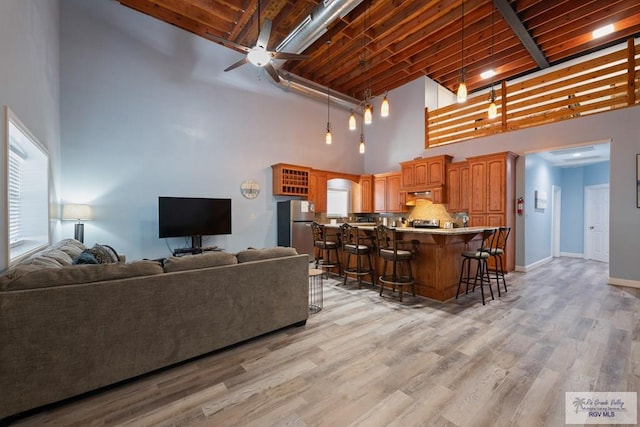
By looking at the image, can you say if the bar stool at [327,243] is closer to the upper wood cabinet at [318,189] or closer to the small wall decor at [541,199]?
the upper wood cabinet at [318,189]

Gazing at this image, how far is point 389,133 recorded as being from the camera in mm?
7980

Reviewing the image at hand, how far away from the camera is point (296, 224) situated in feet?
20.5

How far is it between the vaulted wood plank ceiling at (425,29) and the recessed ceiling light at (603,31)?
10 centimetres

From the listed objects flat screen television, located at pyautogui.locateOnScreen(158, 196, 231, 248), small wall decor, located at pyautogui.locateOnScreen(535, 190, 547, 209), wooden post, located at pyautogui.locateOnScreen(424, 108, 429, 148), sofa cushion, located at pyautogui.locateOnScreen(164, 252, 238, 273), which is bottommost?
sofa cushion, located at pyautogui.locateOnScreen(164, 252, 238, 273)

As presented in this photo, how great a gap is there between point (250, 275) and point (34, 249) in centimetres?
230

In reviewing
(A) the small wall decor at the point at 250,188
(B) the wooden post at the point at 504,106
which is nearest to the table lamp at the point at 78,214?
(A) the small wall decor at the point at 250,188

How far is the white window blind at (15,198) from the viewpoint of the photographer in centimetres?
245

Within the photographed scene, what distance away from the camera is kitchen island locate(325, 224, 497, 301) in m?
3.71

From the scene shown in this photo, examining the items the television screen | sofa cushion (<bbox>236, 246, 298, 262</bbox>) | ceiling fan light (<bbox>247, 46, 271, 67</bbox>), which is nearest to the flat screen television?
the television screen

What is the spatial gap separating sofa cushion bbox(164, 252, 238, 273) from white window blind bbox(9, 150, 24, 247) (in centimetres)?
158

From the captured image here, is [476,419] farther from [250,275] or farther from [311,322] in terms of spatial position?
[250,275]

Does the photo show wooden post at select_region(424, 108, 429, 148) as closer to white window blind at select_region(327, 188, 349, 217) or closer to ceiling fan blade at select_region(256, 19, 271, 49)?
white window blind at select_region(327, 188, 349, 217)

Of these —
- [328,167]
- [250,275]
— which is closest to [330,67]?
[328,167]

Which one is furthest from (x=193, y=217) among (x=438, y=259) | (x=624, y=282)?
(x=624, y=282)
